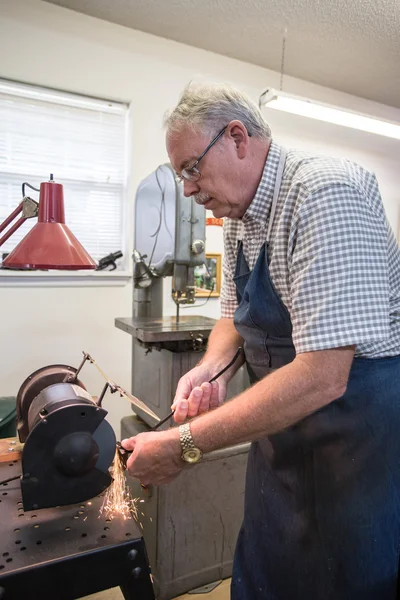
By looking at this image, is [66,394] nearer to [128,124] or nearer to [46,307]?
[46,307]

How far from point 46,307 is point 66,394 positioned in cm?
159

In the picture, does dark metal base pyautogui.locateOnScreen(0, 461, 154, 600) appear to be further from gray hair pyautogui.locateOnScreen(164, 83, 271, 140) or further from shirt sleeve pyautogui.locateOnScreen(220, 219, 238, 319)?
gray hair pyautogui.locateOnScreen(164, 83, 271, 140)

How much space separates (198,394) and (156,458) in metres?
0.24

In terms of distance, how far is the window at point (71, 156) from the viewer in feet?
7.65

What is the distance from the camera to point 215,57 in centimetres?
282

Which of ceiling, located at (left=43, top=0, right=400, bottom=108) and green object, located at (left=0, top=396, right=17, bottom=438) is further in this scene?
ceiling, located at (left=43, top=0, right=400, bottom=108)

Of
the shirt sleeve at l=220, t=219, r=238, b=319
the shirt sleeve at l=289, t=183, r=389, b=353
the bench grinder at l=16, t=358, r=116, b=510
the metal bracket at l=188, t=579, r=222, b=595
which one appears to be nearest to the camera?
the shirt sleeve at l=289, t=183, r=389, b=353

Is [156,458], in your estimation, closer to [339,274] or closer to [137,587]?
[137,587]

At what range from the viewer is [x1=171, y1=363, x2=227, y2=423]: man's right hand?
3.46ft

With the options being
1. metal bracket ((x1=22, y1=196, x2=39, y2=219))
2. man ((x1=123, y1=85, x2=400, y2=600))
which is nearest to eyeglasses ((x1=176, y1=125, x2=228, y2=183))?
man ((x1=123, y1=85, x2=400, y2=600))

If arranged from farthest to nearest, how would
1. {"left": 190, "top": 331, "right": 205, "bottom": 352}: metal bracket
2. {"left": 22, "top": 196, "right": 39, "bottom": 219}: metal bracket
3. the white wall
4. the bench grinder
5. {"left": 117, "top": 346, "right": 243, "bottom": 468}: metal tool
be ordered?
the white wall → {"left": 190, "top": 331, "right": 205, "bottom": 352}: metal bracket → {"left": 22, "top": 196, "right": 39, "bottom": 219}: metal bracket → {"left": 117, "top": 346, "right": 243, "bottom": 468}: metal tool → the bench grinder

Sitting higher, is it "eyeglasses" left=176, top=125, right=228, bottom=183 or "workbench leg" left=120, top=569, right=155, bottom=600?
"eyeglasses" left=176, top=125, right=228, bottom=183

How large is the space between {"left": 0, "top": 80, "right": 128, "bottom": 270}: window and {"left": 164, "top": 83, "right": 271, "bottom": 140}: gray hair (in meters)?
1.64

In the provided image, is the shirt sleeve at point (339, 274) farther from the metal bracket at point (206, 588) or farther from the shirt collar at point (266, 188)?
the metal bracket at point (206, 588)
